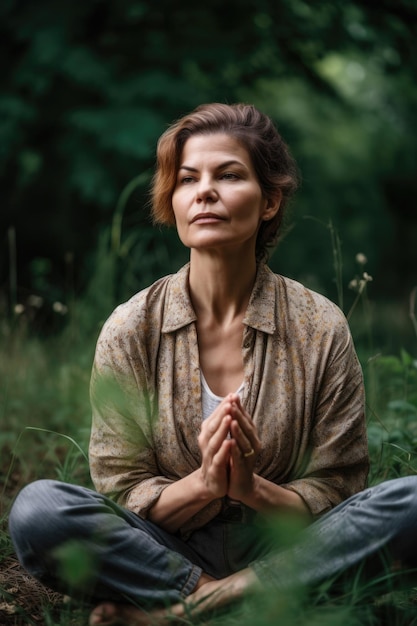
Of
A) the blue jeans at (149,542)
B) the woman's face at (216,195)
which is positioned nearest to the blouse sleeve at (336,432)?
the blue jeans at (149,542)

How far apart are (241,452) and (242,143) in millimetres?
913

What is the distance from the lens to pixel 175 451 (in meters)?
2.37

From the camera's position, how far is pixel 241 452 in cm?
210

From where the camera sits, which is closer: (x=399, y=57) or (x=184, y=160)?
(x=184, y=160)

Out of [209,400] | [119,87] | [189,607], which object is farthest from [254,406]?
[119,87]

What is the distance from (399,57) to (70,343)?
4086mm

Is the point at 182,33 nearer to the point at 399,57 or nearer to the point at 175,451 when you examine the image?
the point at 399,57

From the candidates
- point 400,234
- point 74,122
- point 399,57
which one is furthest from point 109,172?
point 400,234

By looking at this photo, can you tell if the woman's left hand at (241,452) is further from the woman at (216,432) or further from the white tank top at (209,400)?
the white tank top at (209,400)

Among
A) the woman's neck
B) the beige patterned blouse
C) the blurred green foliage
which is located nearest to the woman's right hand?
the beige patterned blouse

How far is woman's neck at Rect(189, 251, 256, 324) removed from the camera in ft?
8.15

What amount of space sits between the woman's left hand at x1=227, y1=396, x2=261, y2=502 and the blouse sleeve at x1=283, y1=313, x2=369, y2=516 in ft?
0.67

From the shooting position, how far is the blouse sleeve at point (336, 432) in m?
2.35

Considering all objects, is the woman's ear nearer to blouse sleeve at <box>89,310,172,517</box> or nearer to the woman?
the woman
